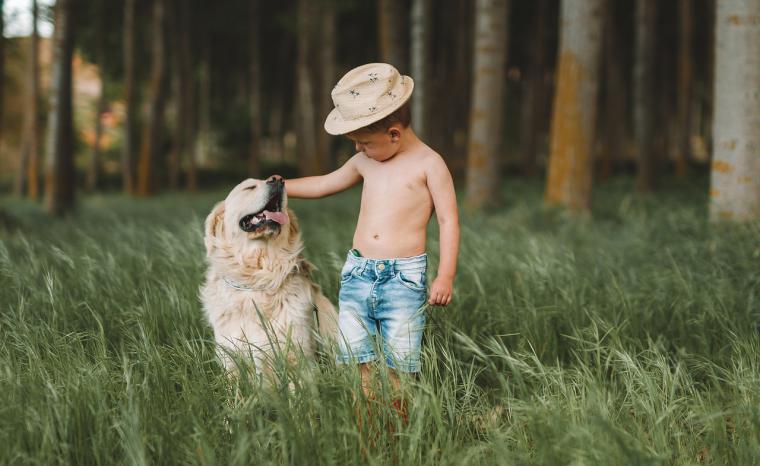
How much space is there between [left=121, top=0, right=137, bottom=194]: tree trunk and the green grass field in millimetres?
13106

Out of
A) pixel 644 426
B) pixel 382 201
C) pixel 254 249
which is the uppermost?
pixel 382 201

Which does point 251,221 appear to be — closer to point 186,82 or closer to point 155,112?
point 155,112

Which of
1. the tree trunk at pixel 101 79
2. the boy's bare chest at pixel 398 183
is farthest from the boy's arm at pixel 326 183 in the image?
the tree trunk at pixel 101 79

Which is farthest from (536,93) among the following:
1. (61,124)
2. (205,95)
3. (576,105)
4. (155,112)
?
(61,124)

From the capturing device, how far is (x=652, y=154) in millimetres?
14305

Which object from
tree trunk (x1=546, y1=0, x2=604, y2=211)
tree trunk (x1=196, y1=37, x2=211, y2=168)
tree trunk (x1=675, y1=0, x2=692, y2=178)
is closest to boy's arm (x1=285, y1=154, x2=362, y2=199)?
tree trunk (x1=546, y1=0, x2=604, y2=211)

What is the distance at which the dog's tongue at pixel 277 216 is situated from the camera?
3289 millimetres

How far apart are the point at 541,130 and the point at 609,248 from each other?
63.4 ft

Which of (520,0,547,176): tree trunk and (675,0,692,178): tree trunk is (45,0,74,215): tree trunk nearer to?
(520,0,547,176): tree trunk

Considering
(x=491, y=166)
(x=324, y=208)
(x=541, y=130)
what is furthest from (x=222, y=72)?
(x=491, y=166)

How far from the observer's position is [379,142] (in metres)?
3.03

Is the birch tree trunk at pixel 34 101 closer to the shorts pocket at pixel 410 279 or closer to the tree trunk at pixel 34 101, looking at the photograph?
the tree trunk at pixel 34 101

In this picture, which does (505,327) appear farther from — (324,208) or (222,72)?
(222,72)

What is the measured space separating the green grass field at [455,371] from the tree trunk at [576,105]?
2.55m
